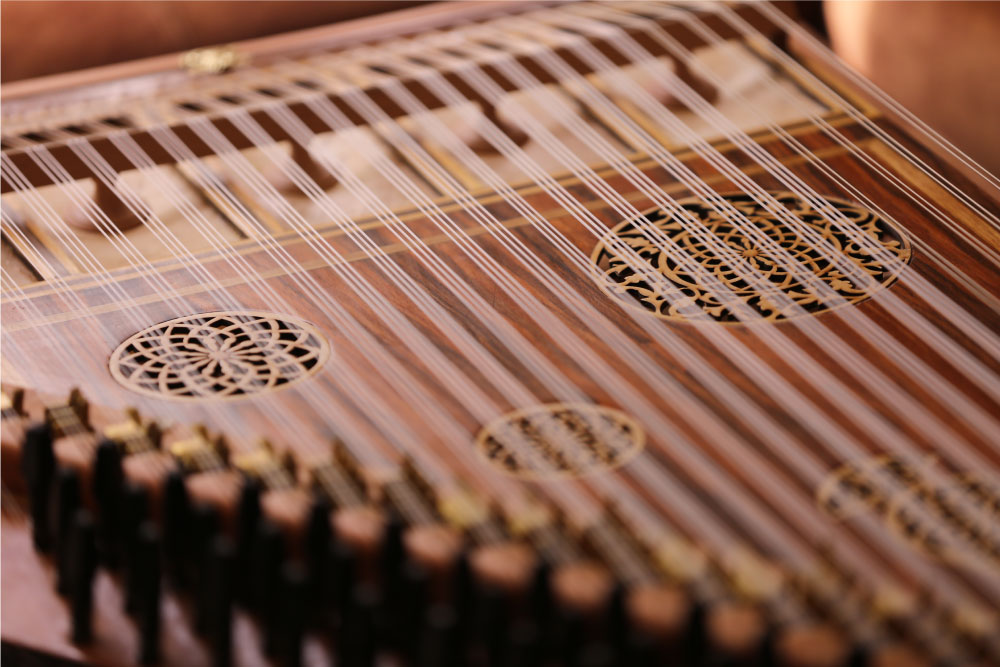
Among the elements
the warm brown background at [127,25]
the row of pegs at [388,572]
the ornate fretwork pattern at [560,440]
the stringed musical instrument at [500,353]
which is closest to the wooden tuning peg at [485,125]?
the stringed musical instrument at [500,353]

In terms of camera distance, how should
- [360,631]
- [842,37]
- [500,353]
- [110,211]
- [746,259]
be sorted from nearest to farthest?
[360,631] → [500,353] → [746,259] → [110,211] → [842,37]

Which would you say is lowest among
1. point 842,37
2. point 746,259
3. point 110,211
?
point 110,211

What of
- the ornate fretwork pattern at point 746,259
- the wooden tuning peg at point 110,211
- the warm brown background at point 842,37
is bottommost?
the wooden tuning peg at point 110,211

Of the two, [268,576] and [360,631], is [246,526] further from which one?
[360,631]

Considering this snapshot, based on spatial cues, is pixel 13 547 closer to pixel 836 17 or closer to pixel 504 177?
pixel 504 177

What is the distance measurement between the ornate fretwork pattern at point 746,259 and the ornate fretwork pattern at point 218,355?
59 cm

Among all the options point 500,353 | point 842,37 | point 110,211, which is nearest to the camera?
point 500,353

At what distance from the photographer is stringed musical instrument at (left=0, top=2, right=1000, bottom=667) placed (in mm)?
1496

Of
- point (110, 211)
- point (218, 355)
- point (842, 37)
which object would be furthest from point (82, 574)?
point (842, 37)

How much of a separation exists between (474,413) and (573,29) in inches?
58.6

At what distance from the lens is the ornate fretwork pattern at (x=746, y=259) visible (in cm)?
217

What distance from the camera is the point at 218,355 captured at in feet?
6.88

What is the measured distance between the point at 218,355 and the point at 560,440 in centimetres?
65

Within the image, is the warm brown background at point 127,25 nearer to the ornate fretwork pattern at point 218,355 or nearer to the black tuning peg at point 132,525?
the ornate fretwork pattern at point 218,355
